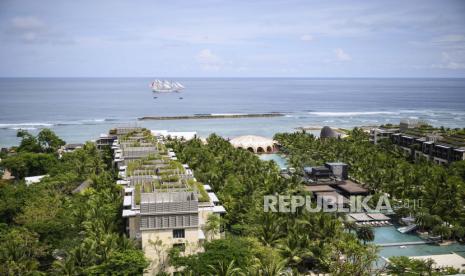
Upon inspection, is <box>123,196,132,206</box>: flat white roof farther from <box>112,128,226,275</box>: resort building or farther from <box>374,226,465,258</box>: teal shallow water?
<box>374,226,465,258</box>: teal shallow water

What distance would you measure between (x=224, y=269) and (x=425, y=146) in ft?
137

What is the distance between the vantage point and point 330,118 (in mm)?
127250

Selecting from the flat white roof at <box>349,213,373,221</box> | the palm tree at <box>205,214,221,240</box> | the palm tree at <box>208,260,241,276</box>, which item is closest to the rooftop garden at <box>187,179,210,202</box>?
the palm tree at <box>205,214,221,240</box>

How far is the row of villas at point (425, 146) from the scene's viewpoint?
171 ft

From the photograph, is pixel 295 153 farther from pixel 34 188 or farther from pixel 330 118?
pixel 330 118

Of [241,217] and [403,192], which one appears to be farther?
[403,192]

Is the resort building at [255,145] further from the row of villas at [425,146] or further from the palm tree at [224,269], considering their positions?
the palm tree at [224,269]

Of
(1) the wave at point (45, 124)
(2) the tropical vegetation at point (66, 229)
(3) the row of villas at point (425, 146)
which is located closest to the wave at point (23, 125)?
(1) the wave at point (45, 124)

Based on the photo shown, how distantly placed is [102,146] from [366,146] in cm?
3570

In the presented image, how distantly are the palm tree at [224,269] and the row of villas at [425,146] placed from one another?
3720cm

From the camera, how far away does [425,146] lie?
56.9m

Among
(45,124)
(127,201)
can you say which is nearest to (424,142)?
(127,201)

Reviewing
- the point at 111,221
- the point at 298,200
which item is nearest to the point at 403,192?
the point at 298,200

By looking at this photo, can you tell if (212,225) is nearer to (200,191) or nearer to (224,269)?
(200,191)
